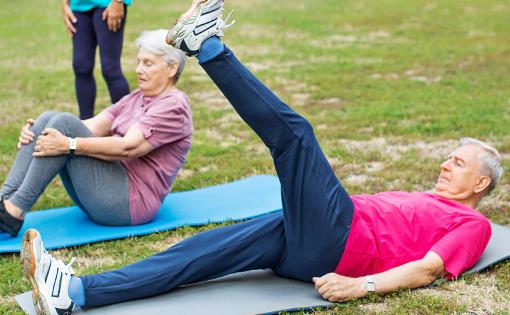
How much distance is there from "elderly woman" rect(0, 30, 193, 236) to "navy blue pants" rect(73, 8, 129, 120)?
1.40 m

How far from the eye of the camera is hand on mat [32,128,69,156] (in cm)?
456

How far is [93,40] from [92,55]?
0.12 meters

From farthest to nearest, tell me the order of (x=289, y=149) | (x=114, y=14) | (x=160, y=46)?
(x=114, y=14) → (x=160, y=46) → (x=289, y=149)

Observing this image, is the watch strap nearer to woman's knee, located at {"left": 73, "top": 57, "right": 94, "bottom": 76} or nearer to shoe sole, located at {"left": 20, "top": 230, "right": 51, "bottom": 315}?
shoe sole, located at {"left": 20, "top": 230, "right": 51, "bottom": 315}

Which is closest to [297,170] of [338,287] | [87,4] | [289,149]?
[289,149]

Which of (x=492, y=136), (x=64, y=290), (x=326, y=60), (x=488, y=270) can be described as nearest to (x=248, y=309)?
(x=64, y=290)

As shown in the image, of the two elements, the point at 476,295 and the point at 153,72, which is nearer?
the point at 476,295

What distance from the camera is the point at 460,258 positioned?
3.91m

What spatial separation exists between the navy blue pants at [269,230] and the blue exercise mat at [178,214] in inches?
45.1

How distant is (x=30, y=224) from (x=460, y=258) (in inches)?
105

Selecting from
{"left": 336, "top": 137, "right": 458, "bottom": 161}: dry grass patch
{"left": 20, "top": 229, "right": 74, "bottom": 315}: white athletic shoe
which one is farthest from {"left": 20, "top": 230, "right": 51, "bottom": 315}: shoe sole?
{"left": 336, "top": 137, "right": 458, "bottom": 161}: dry grass patch

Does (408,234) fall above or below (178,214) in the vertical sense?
above

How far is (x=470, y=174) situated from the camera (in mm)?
4164

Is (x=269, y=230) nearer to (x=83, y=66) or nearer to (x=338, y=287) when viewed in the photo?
(x=338, y=287)
